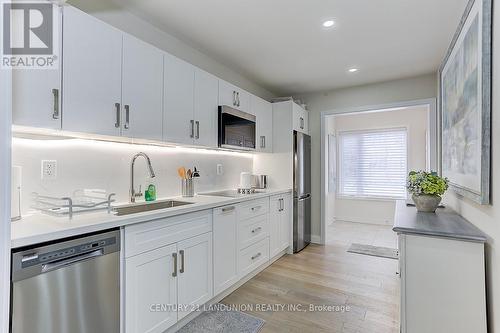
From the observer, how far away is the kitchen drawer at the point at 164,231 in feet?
5.22

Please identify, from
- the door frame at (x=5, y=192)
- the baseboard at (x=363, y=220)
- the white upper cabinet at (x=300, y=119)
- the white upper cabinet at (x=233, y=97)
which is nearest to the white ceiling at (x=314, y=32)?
the white upper cabinet at (x=233, y=97)

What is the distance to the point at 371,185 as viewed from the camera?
5.71 metres

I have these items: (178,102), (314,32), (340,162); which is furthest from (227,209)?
(340,162)

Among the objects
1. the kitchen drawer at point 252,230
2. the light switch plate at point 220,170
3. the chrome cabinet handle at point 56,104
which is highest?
the chrome cabinet handle at point 56,104

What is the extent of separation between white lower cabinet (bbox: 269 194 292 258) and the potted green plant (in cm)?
161

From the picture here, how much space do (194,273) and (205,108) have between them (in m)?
1.53

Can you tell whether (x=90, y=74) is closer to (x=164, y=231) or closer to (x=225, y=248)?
(x=164, y=231)

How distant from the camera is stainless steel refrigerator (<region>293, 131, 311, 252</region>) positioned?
149 inches

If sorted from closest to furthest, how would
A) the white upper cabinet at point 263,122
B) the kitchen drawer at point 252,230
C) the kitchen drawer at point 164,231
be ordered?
the kitchen drawer at point 164,231 → the kitchen drawer at point 252,230 → the white upper cabinet at point 263,122

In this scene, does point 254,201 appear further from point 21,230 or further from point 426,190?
point 21,230

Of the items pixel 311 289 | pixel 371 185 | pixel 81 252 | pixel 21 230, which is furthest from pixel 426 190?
pixel 371 185

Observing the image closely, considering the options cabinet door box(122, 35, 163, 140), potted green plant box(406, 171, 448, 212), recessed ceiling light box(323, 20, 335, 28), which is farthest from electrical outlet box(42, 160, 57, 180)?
potted green plant box(406, 171, 448, 212)

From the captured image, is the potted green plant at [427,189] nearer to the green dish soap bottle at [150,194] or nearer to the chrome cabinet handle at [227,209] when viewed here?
the chrome cabinet handle at [227,209]

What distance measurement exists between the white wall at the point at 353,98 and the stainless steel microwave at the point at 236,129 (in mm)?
1458
